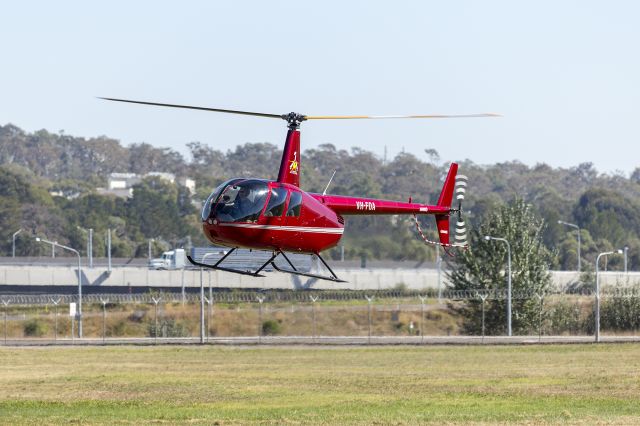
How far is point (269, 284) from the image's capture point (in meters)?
130

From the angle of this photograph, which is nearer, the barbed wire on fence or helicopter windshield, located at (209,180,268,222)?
helicopter windshield, located at (209,180,268,222)

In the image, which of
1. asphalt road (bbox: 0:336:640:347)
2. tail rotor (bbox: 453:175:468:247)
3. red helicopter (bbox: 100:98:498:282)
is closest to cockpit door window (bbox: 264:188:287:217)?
red helicopter (bbox: 100:98:498:282)

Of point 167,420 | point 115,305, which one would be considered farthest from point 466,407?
point 115,305

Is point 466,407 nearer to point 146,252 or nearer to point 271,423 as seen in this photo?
point 271,423

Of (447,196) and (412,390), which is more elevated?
(447,196)

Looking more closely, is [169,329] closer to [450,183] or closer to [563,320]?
[563,320]

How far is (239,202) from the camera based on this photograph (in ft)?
121

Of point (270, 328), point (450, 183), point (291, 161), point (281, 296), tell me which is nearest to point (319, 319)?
point (270, 328)

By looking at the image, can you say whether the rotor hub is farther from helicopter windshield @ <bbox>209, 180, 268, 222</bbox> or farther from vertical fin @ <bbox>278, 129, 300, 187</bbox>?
helicopter windshield @ <bbox>209, 180, 268, 222</bbox>

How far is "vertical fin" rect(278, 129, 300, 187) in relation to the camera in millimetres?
39281

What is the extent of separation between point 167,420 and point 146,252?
158079 millimetres

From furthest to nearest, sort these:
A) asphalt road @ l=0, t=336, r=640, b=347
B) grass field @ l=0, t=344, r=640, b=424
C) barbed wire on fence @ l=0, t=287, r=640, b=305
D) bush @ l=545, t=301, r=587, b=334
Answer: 1. barbed wire on fence @ l=0, t=287, r=640, b=305
2. bush @ l=545, t=301, r=587, b=334
3. asphalt road @ l=0, t=336, r=640, b=347
4. grass field @ l=0, t=344, r=640, b=424

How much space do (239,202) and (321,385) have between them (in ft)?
73.2

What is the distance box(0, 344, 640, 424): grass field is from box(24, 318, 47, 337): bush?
20.5 metres
